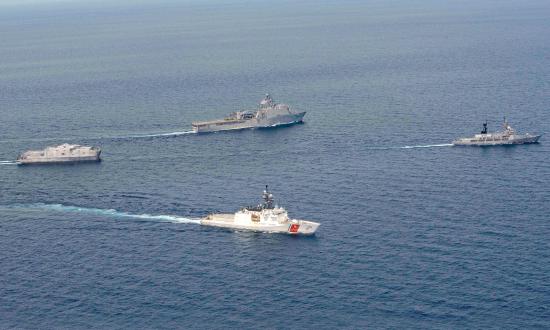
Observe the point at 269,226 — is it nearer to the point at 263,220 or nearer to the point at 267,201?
the point at 263,220

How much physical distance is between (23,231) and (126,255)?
30.6 metres

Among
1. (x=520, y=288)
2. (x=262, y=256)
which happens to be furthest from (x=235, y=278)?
(x=520, y=288)

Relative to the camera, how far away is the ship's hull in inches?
6555

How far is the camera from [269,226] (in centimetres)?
17112

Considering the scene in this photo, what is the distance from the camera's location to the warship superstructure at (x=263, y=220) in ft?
Answer: 551

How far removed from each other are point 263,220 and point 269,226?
73.1 inches

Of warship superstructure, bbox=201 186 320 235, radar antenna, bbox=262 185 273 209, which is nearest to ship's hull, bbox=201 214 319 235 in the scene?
warship superstructure, bbox=201 186 320 235

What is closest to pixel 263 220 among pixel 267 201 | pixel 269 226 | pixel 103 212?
pixel 269 226

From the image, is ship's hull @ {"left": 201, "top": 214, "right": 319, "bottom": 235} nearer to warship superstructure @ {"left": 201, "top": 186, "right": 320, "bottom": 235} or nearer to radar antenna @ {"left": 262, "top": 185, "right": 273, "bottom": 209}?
warship superstructure @ {"left": 201, "top": 186, "right": 320, "bottom": 235}

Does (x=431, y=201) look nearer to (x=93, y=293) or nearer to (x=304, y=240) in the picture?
(x=304, y=240)

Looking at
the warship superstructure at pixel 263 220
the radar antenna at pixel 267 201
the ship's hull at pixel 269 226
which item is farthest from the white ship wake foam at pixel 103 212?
the radar antenna at pixel 267 201

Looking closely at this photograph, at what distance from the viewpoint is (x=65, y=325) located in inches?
5177

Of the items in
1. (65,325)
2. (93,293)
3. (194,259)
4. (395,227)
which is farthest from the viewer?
(395,227)

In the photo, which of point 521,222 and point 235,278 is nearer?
point 235,278
